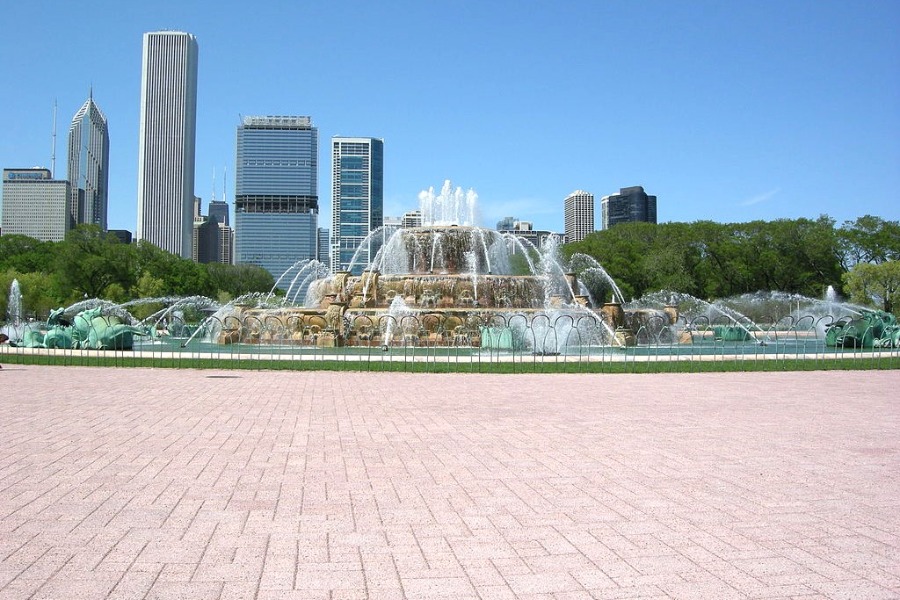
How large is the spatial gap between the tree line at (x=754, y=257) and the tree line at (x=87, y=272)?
135ft

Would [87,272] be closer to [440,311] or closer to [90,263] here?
[90,263]

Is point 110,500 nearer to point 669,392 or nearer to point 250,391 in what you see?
point 250,391

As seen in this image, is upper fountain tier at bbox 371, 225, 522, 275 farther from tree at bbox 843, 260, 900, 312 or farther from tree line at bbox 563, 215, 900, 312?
tree at bbox 843, 260, 900, 312

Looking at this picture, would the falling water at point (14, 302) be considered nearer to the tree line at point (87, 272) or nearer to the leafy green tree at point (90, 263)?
the tree line at point (87, 272)

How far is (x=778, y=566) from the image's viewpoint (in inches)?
177

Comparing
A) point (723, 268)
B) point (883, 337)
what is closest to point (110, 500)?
point (883, 337)

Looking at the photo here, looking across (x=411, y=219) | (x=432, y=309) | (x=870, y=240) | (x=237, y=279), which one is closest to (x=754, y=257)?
(x=870, y=240)

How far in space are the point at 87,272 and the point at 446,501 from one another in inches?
2472

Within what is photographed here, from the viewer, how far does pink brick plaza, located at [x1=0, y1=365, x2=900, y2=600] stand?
14.0ft

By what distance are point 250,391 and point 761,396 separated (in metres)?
9.79

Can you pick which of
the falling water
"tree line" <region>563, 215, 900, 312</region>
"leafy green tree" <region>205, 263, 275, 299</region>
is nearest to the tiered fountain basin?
the falling water

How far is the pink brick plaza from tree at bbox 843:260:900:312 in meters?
49.0

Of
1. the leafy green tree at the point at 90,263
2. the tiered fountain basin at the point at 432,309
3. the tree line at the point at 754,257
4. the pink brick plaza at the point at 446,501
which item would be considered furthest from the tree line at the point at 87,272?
the pink brick plaza at the point at 446,501

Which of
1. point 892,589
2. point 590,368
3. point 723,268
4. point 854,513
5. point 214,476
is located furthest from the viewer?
point 723,268
